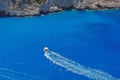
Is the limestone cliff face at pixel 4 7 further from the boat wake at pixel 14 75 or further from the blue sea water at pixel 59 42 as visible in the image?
the boat wake at pixel 14 75

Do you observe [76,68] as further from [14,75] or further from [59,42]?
[59,42]

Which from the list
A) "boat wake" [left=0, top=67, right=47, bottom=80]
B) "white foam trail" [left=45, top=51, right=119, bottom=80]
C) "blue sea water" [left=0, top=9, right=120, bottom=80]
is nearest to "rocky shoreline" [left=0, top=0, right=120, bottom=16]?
"blue sea water" [left=0, top=9, right=120, bottom=80]

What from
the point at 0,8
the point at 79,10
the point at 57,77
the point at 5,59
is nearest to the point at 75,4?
the point at 79,10

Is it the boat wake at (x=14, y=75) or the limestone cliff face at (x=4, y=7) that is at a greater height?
the limestone cliff face at (x=4, y=7)

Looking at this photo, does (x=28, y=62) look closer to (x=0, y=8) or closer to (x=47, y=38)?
(x=47, y=38)

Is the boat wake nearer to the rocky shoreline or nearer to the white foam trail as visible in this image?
the white foam trail

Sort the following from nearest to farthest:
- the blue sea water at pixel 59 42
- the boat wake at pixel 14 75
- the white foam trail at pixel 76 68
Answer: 1. the white foam trail at pixel 76 68
2. the boat wake at pixel 14 75
3. the blue sea water at pixel 59 42

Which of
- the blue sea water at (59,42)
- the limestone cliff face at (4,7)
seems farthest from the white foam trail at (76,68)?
the limestone cliff face at (4,7)
